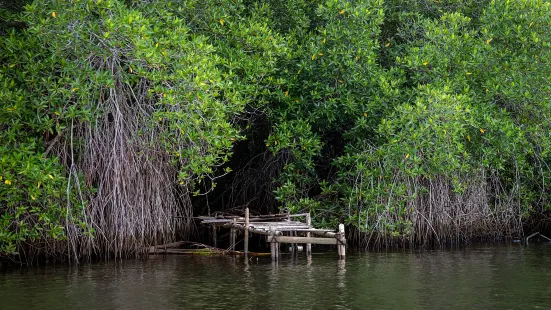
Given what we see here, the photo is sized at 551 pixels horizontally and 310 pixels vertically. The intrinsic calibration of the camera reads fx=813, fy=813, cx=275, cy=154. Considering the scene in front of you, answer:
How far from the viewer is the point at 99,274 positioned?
1125cm

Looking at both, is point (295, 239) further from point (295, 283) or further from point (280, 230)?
point (295, 283)

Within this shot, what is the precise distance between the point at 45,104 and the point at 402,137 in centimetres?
589

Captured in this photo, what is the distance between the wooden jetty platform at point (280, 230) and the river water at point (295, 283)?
330 millimetres

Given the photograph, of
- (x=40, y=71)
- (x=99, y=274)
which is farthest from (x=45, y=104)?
(x=99, y=274)

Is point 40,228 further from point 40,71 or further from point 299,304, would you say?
point 299,304

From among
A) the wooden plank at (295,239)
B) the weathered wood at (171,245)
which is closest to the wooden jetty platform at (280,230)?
the wooden plank at (295,239)

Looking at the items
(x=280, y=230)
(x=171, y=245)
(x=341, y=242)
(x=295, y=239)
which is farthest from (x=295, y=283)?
(x=171, y=245)

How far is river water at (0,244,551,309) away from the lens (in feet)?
29.2

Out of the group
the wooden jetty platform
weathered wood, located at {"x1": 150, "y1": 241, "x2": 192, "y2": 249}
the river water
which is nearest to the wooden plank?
the wooden jetty platform

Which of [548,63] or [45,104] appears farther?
[548,63]

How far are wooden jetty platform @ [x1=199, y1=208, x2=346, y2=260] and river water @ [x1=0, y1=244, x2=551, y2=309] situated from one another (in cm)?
33

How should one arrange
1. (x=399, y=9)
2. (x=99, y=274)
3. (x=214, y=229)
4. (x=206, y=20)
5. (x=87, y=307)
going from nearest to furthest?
(x=87, y=307) < (x=99, y=274) < (x=206, y=20) < (x=214, y=229) < (x=399, y=9)

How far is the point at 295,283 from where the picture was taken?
1032cm

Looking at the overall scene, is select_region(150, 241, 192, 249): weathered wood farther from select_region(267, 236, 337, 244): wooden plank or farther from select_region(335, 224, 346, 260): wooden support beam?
select_region(335, 224, 346, 260): wooden support beam
